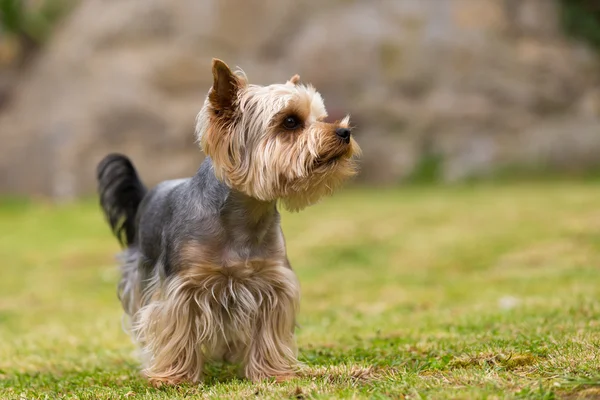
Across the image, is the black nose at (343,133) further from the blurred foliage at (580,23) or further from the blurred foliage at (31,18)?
the blurred foliage at (580,23)

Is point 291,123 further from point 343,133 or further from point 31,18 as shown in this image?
point 31,18

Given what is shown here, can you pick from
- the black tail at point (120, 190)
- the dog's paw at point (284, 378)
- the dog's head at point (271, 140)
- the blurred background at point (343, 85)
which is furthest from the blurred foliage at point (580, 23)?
the dog's paw at point (284, 378)

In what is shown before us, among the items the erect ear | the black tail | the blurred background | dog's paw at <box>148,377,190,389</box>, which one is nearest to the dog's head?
the erect ear

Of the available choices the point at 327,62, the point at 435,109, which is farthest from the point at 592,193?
the point at 327,62

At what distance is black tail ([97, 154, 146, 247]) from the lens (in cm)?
706

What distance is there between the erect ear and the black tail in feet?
6.42

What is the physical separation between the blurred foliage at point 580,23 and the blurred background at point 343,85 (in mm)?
1347

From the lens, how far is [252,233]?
541 cm

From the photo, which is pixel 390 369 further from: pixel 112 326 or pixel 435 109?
pixel 435 109

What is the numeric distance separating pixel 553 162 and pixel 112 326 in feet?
48.0

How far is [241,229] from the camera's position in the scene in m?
5.38

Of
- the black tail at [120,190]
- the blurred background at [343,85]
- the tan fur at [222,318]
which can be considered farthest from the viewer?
the blurred background at [343,85]

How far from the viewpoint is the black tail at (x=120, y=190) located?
7.06 meters

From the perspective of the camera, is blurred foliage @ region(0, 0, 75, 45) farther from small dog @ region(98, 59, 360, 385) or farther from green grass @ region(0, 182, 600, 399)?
small dog @ region(98, 59, 360, 385)
